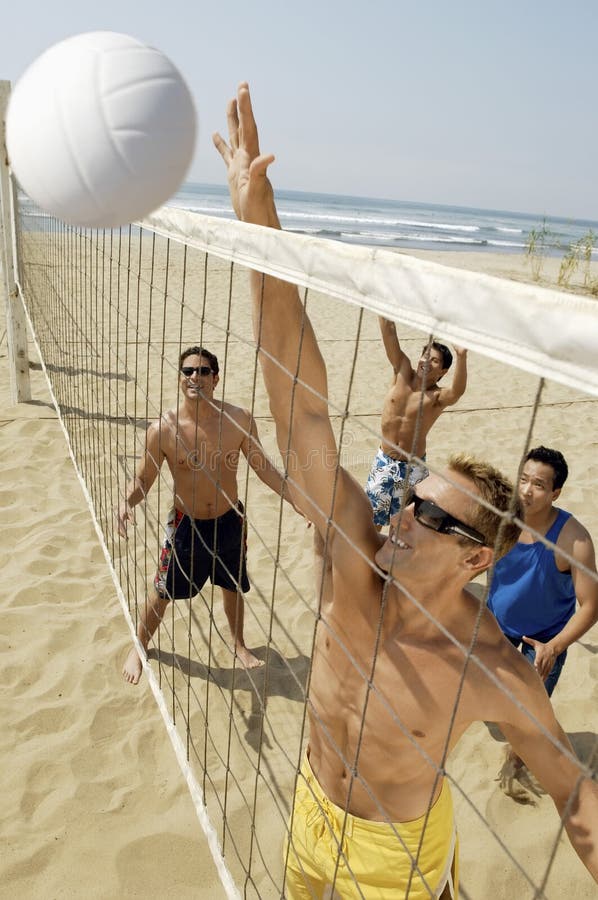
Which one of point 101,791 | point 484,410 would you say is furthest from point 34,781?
point 484,410

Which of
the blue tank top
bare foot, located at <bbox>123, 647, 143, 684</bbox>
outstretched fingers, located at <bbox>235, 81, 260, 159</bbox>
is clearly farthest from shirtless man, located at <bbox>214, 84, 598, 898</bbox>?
bare foot, located at <bbox>123, 647, 143, 684</bbox>

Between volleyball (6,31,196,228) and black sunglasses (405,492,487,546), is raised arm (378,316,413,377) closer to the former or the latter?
black sunglasses (405,492,487,546)

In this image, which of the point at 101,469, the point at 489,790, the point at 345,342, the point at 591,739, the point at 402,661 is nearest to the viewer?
the point at 402,661

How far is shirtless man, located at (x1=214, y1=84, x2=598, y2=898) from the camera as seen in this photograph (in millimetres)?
1539

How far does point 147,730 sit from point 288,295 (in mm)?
2199

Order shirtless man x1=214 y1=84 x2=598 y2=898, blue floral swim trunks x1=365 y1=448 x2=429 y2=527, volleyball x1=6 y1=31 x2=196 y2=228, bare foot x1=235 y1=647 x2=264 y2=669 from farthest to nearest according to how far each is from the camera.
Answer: blue floral swim trunks x1=365 y1=448 x2=429 y2=527 → bare foot x1=235 y1=647 x2=264 y2=669 → shirtless man x1=214 y1=84 x2=598 y2=898 → volleyball x1=6 y1=31 x2=196 y2=228

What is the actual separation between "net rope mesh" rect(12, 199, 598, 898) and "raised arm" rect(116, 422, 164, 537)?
10 centimetres

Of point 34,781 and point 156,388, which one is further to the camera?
point 156,388

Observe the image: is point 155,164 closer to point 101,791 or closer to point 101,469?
point 101,791

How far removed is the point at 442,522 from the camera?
1.55 meters

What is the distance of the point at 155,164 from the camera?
52.2 inches

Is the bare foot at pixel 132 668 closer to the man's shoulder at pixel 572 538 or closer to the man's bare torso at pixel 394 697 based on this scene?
the man's bare torso at pixel 394 697

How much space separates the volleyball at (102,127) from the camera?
129 centimetres

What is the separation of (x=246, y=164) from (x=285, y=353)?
1.55 feet
